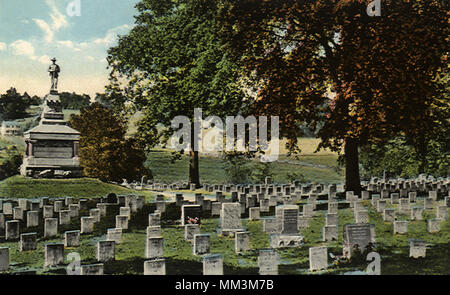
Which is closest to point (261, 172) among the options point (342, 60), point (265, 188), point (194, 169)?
point (265, 188)

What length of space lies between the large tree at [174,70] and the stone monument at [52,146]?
3325 mm

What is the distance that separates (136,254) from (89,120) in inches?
309

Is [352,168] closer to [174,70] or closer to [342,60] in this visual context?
[342,60]

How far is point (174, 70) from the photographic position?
1670cm

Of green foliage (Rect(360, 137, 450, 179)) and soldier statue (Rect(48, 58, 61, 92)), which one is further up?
soldier statue (Rect(48, 58, 61, 92))

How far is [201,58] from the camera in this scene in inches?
623

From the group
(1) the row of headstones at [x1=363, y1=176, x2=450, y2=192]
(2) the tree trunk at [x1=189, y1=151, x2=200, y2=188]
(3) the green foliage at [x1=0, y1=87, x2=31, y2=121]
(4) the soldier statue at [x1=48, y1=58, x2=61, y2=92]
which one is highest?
(4) the soldier statue at [x1=48, y1=58, x2=61, y2=92]

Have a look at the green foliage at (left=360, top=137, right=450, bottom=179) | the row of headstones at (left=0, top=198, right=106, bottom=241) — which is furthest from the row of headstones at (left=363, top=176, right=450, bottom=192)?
the row of headstones at (left=0, top=198, right=106, bottom=241)

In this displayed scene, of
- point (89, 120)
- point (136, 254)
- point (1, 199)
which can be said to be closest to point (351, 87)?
point (136, 254)

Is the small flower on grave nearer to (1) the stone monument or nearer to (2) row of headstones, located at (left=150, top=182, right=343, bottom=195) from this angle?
(2) row of headstones, located at (left=150, top=182, right=343, bottom=195)

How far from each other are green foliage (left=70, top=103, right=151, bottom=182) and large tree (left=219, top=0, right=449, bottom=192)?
5.52 meters

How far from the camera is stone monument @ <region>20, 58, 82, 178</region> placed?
57.7 ft

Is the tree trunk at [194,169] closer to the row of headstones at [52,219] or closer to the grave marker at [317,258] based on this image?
the row of headstones at [52,219]

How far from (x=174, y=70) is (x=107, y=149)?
15.2 feet
